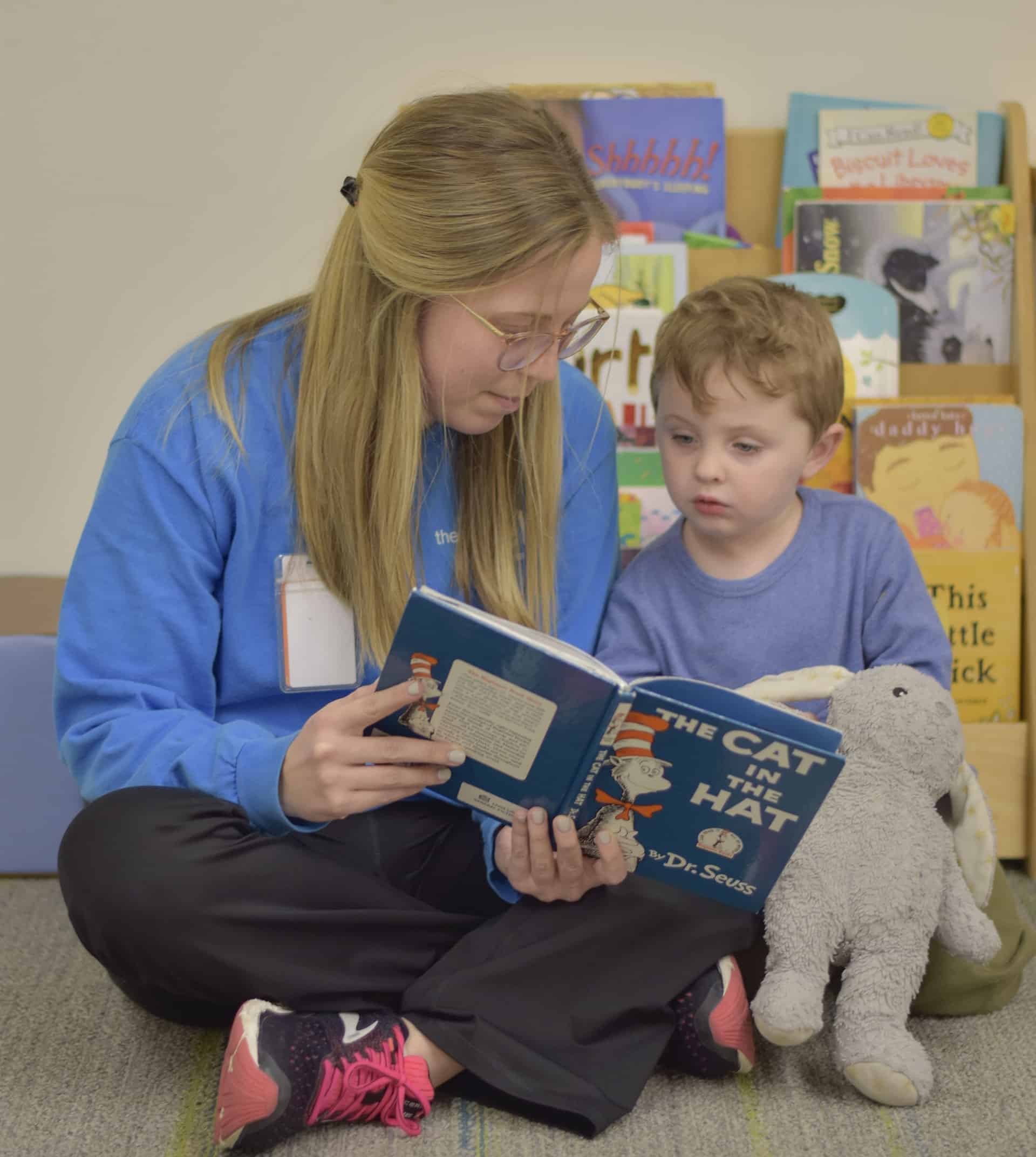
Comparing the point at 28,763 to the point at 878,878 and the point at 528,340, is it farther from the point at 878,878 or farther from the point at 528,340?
the point at 878,878

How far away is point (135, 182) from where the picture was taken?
187cm

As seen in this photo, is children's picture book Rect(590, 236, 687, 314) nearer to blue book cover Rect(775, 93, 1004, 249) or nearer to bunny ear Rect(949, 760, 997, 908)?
blue book cover Rect(775, 93, 1004, 249)

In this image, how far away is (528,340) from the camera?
1.04 metres

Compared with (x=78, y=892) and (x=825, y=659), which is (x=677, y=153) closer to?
(x=825, y=659)

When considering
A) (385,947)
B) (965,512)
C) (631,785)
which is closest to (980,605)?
(965,512)

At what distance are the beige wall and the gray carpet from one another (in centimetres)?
100

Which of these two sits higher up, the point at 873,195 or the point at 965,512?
the point at 873,195

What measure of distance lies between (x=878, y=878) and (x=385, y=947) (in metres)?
0.43

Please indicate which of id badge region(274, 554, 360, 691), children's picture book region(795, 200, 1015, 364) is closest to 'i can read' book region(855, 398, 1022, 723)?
children's picture book region(795, 200, 1015, 364)

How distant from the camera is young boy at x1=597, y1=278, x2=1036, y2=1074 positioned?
3.86 feet

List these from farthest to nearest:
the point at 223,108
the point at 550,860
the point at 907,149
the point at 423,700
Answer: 1. the point at 223,108
2. the point at 907,149
3. the point at 550,860
4. the point at 423,700

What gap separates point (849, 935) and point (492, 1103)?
1.11 feet

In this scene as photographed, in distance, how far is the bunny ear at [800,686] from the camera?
3.60 ft

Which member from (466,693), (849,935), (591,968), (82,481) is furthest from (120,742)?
(82,481)
